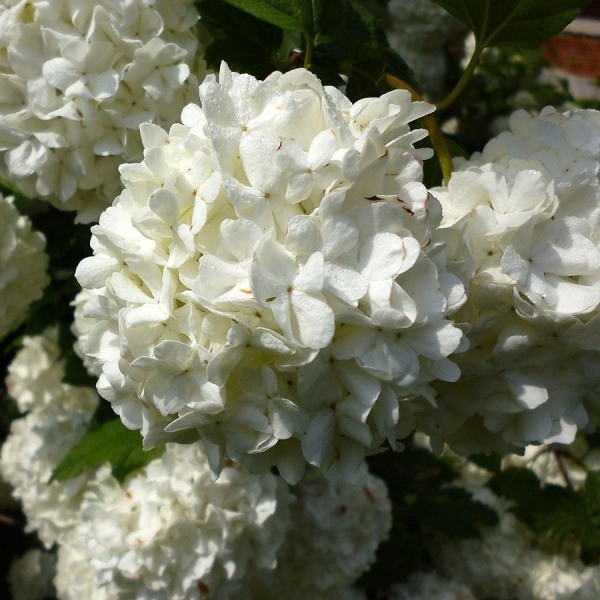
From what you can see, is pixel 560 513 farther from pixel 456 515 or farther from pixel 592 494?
pixel 456 515

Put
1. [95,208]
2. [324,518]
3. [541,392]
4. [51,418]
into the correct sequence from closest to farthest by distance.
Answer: [541,392]
[95,208]
[324,518]
[51,418]

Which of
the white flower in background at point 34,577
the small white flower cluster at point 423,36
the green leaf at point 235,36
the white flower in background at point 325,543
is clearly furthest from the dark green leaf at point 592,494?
the white flower in background at point 34,577

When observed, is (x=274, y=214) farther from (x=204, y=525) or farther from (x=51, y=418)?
(x=51, y=418)

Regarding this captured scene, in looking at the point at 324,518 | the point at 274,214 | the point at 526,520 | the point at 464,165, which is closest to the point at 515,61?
the point at 526,520

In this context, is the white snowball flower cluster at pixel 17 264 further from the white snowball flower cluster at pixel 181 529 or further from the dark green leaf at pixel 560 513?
the dark green leaf at pixel 560 513

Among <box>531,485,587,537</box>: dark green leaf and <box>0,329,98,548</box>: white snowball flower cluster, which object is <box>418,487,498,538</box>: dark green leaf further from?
<box>0,329,98,548</box>: white snowball flower cluster

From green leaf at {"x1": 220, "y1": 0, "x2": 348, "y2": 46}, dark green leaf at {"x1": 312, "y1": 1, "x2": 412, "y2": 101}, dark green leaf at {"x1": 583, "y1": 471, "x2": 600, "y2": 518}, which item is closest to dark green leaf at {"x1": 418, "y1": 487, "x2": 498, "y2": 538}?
dark green leaf at {"x1": 583, "y1": 471, "x2": 600, "y2": 518}

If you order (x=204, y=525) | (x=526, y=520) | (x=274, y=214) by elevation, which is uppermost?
(x=274, y=214)
